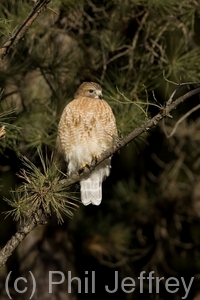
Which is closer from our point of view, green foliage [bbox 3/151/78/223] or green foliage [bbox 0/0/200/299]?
green foliage [bbox 3/151/78/223]

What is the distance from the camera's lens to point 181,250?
6402 millimetres

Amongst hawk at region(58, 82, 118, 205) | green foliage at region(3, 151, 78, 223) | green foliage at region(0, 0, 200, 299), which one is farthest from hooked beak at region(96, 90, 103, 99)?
green foliage at region(3, 151, 78, 223)

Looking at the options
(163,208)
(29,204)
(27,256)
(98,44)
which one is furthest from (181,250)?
(29,204)

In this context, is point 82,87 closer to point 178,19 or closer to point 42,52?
point 42,52

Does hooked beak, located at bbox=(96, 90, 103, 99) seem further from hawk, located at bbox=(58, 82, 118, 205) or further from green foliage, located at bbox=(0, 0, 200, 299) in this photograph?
green foliage, located at bbox=(0, 0, 200, 299)

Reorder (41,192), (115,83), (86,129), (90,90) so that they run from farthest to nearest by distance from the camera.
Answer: (115,83), (90,90), (86,129), (41,192)

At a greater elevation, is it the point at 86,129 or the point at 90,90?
the point at 90,90

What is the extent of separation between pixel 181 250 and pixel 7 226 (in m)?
1.58

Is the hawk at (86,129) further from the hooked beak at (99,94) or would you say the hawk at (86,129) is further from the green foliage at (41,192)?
the green foliage at (41,192)

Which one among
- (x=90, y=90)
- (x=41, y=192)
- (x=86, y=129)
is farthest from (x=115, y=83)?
(x=41, y=192)

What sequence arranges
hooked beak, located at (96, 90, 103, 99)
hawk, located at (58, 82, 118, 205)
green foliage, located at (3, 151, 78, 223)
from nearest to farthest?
green foliage, located at (3, 151, 78, 223), hawk, located at (58, 82, 118, 205), hooked beak, located at (96, 90, 103, 99)

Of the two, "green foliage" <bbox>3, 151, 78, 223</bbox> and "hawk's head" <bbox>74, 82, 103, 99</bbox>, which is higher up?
"hawk's head" <bbox>74, 82, 103, 99</bbox>

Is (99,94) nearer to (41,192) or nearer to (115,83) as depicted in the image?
(115,83)

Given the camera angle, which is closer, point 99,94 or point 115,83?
point 99,94
